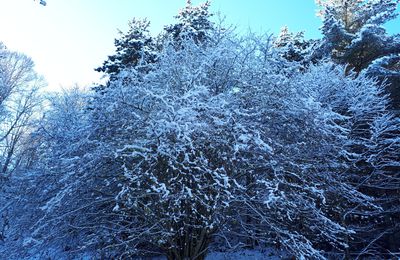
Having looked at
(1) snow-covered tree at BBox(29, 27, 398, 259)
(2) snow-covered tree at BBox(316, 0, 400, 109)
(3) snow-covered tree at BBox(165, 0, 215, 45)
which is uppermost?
(3) snow-covered tree at BBox(165, 0, 215, 45)

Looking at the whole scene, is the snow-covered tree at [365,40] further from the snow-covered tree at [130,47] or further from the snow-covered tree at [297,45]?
the snow-covered tree at [130,47]

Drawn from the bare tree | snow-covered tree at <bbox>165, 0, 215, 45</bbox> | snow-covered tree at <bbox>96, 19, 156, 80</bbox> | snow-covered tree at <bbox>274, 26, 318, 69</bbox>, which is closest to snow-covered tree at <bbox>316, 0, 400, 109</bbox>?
snow-covered tree at <bbox>274, 26, 318, 69</bbox>

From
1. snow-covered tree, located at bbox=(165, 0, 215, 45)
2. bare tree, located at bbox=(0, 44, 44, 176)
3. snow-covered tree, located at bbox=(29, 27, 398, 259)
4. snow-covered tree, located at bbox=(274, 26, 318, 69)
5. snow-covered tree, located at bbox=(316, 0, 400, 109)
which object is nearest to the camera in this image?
snow-covered tree, located at bbox=(29, 27, 398, 259)

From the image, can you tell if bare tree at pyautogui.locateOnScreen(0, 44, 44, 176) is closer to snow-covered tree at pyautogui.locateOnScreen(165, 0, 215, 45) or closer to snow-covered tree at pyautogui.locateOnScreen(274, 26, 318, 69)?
snow-covered tree at pyautogui.locateOnScreen(165, 0, 215, 45)

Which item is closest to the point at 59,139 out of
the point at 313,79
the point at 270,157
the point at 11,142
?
the point at 270,157

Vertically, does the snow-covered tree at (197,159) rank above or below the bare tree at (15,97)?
below

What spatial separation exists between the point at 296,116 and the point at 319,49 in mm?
7703

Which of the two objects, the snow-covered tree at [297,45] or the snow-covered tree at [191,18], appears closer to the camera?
the snow-covered tree at [297,45]

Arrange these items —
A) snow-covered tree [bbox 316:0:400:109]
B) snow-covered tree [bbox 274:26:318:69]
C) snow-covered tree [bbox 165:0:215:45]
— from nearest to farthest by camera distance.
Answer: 1. snow-covered tree [bbox 316:0:400:109]
2. snow-covered tree [bbox 274:26:318:69]
3. snow-covered tree [bbox 165:0:215:45]

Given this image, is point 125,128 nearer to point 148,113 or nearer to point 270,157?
point 148,113

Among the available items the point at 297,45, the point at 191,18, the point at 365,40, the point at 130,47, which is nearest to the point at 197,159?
the point at 365,40

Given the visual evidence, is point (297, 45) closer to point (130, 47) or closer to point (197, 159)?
point (130, 47)

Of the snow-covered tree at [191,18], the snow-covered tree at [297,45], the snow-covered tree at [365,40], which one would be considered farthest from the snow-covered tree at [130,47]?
the snow-covered tree at [365,40]

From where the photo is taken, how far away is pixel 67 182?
192 inches
